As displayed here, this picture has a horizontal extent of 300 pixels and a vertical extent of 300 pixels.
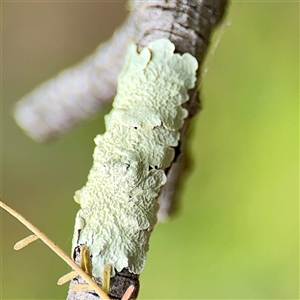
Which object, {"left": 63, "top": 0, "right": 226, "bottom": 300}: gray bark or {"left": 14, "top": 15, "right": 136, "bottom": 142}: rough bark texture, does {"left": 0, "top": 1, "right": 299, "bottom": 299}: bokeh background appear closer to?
{"left": 14, "top": 15, "right": 136, "bottom": 142}: rough bark texture

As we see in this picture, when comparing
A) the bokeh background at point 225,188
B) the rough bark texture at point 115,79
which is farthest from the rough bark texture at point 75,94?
the bokeh background at point 225,188

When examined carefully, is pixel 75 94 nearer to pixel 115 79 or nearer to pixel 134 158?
pixel 115 79

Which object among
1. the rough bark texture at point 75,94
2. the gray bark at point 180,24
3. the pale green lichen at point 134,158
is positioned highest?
the rough bark texture at point 75,94

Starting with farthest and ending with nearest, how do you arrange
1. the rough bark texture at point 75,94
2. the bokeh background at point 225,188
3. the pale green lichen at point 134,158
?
the bokeh background at point 225,188
the rough bark texture at point 75,94
the pale green lichen at point 134,158

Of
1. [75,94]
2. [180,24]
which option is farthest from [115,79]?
[180,24]

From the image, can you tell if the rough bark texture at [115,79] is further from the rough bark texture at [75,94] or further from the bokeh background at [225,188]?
the bokeh background at [225,188]

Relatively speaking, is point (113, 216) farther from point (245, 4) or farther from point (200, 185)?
point (245, 4)

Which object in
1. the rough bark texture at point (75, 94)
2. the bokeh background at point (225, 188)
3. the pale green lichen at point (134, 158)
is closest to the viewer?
the pale green lichen at point (134, 158)

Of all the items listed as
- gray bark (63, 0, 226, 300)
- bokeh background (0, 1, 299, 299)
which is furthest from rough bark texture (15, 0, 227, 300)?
bokeh background (0, 1, 299, 299)
